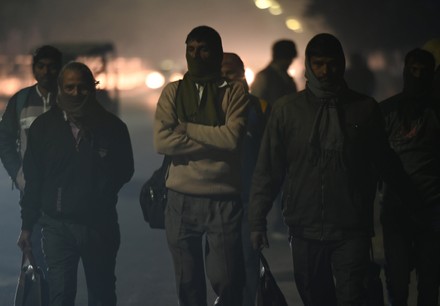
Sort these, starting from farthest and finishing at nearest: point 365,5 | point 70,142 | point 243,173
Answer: point 365,5 → point 243,173 → point 70,142

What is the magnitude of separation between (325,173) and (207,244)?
1130mm

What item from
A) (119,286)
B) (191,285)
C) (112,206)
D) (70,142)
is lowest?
(119,286)

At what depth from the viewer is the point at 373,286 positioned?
639 centimetres

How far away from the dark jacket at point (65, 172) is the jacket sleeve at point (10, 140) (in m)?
0.99

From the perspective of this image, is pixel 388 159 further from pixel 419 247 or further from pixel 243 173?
pixel 243 173

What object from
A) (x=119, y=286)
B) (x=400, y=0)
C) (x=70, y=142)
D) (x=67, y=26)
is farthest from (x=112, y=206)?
(x=67, y=26)

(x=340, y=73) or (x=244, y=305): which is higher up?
(x=340, y=73)

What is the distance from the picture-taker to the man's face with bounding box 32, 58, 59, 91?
7.73 metres

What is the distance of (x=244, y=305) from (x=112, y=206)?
135 centimetres

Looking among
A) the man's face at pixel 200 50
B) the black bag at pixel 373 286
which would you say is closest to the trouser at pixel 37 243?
the man's face at pixel 200 50

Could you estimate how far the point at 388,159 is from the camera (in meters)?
6.38

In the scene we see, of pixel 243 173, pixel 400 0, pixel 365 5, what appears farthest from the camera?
pixel 365 5

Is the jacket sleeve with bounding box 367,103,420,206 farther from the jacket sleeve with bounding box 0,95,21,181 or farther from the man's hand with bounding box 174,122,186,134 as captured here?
the jacket sleeve with bounding box 0,95,21,181

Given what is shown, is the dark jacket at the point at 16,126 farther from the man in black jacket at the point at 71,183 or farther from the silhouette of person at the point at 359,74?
the silhouette of person at the point at 359,74
